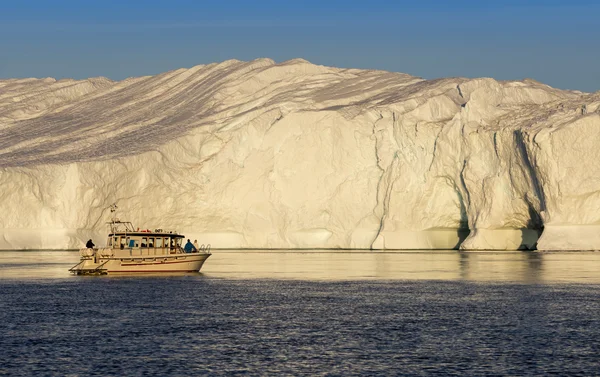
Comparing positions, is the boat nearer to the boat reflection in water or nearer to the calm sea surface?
the boat reflection in water

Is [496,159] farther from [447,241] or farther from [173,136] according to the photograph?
[173,136]

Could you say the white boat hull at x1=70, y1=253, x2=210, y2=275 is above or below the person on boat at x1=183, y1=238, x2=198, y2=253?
below

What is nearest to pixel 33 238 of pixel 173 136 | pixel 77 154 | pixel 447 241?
pixel 77 154

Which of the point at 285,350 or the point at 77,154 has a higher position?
the point at 77,154

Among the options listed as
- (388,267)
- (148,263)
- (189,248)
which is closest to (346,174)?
(189,248)

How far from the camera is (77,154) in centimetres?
8388

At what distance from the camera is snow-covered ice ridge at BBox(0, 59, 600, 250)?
67562 mm

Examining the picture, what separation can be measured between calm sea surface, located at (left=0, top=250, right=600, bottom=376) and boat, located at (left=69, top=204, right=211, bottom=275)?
215 cm

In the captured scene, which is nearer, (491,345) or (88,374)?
(88,374)

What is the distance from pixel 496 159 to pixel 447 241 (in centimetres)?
930

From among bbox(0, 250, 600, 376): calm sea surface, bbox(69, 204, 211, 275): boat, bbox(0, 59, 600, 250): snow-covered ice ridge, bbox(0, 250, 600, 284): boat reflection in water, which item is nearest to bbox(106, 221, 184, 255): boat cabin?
bbox(69, 204, 211, 275): boat

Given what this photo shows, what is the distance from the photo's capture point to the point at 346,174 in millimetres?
77500

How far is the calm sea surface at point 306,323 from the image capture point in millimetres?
21656

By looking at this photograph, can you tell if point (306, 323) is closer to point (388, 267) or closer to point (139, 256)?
point (139, 256)
